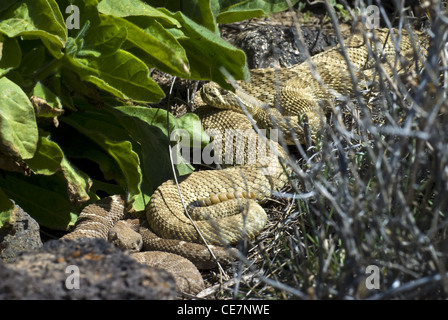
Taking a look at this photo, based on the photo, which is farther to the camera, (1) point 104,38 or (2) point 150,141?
(2) point 150,141

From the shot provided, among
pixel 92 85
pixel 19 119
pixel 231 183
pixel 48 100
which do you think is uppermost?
pixel 92 85

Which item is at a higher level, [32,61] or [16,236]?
[32,61]

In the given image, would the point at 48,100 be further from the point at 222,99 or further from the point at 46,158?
the point at 222,99

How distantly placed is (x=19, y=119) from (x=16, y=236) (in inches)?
30.5

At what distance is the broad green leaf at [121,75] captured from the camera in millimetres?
4148

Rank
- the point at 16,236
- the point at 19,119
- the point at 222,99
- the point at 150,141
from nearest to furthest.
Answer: the point at 19,119 → the point at 16,236 → the point at 150,141 → the point at 222,99

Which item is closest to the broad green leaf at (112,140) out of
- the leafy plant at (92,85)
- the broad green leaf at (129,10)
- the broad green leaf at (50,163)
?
the leafy plant at (92,85)

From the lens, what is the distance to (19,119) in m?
3.78

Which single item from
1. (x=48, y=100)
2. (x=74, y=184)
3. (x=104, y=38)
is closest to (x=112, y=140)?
(x=74, y=184)

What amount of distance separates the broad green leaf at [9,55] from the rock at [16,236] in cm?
95

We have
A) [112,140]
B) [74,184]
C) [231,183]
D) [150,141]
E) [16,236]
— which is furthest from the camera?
[231,183]

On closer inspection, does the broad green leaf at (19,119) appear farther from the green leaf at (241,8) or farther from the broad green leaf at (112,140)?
the green leaf at (241,8)

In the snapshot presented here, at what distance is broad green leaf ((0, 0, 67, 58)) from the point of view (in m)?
3.88

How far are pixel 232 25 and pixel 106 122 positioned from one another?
2556 mm
